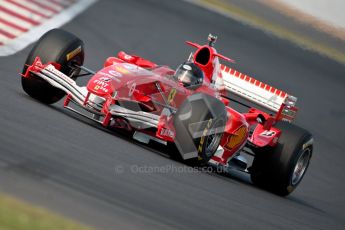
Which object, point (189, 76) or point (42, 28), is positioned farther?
point (42, 28)

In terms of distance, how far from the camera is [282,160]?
11.6 meters

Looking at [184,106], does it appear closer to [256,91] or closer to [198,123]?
[198,123]

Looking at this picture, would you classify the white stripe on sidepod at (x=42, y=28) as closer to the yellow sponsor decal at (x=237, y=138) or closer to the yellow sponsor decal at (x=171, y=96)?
the yellow sponsor decal at (x=171, y=96)

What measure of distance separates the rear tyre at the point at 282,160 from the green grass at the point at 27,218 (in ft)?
17.4

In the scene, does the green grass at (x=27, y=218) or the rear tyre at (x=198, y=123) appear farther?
the rear tyre at (x=198, y=123)

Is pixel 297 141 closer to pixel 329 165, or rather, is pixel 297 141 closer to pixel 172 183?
pixel 172 183

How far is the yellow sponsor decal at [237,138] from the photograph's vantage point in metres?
11.4

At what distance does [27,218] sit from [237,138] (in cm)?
528

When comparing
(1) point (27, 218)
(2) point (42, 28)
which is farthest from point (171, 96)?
(2) point (42, 28)

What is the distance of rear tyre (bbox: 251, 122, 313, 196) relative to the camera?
11625mm

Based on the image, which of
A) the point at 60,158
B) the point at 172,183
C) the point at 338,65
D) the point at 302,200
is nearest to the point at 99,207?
the point at 60,158

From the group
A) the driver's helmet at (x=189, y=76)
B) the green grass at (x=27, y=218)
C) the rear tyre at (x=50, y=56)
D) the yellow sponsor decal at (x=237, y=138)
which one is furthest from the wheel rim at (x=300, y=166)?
the green grass at (x=27, y=218)

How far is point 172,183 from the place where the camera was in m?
9.38

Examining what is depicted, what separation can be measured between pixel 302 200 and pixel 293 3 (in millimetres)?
10188
